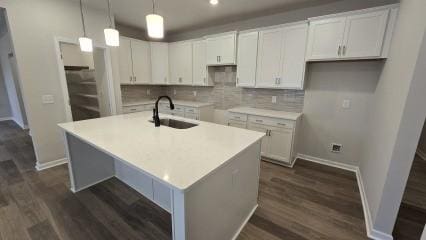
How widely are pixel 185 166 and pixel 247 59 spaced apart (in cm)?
276

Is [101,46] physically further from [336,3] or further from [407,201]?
[407,201]

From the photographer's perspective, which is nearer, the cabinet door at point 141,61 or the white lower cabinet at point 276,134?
the white lower cabinet at point 276,134

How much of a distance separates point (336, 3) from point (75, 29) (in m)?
4.17

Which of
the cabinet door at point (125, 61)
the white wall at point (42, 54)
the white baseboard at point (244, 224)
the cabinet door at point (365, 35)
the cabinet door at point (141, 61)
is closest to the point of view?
the white baseboard at point (244, 224)

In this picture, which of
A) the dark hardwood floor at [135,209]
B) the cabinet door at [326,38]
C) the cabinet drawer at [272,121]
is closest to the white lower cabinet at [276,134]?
the cabinet drawer at [272,121]

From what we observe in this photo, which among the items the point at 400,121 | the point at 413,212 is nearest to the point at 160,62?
the point at 400,121

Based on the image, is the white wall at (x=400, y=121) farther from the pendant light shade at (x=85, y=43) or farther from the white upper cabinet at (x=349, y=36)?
the pendant light shade at (x=85, y=43)

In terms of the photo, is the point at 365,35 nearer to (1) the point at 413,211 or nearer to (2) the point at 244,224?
(1) the point at 413,211

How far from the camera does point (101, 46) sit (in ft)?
11.0

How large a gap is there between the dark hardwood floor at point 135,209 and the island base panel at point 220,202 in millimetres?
230

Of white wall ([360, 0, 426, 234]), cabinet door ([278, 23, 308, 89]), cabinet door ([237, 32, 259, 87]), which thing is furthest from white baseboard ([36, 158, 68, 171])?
white wall ([360, 0, 426, 234])

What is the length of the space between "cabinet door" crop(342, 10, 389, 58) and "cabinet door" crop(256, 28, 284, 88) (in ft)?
2.98

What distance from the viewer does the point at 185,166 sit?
1167 mm

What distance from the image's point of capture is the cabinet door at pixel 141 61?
4191 mm
